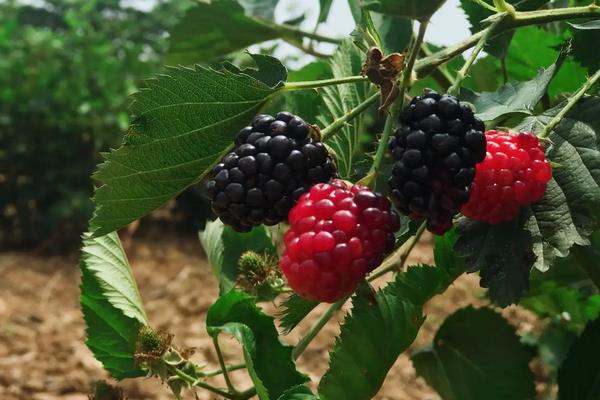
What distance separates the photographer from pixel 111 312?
2.56 ft

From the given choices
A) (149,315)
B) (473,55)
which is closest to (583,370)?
(473,55)

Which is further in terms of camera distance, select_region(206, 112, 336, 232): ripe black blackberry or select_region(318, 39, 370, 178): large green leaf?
select_region(318, 39, 370, 178): large green leaf

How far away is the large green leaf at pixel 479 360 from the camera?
0.87m

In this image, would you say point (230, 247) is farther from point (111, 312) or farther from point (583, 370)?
point (583, 370)

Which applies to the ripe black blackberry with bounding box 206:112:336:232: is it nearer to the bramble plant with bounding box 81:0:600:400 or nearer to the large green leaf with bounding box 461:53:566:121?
the bramble plant with bounding box 81:0:600:400

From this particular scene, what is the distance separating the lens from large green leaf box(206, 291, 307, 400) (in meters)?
0.64

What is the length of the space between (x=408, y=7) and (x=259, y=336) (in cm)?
30

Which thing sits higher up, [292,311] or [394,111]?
[394,111]

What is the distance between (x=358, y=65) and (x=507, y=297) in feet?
0.96

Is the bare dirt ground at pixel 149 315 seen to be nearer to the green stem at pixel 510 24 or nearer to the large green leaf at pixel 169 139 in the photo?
the large green leaf at pixel 169 139

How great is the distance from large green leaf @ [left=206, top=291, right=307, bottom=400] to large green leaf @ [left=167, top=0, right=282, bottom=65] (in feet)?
1.60

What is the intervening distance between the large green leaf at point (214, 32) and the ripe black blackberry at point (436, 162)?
1.96 feet

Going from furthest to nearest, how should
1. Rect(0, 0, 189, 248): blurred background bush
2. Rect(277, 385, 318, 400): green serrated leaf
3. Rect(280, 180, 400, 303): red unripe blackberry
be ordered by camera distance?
Rect(0, 0, 189, 248): blurred background bush < Rect(277, 385, 318, 400): green serrated leaf < Rect(280, 180, 400, 303): red unripe blackberry

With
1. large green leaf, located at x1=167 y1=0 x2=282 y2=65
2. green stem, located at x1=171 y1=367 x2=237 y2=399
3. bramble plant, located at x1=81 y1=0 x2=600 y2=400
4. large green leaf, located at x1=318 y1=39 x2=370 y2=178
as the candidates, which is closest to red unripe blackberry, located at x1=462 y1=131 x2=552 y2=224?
bramble plant, located at x1=81 y1=0 x2=600 y2=400
